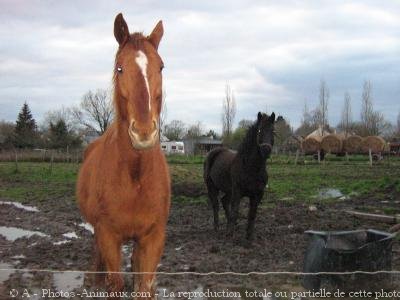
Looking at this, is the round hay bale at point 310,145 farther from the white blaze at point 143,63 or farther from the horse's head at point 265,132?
the white blaze at point 143,63

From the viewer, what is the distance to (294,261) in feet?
21.1

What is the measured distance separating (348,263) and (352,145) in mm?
36428

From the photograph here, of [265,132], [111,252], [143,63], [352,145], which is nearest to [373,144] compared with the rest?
[352,145]

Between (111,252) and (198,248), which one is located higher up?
(111,252)

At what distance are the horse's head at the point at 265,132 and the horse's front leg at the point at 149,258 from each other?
4376 mm

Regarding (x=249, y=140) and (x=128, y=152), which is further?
(x=249, y=140)

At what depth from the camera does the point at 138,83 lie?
9.00 ft

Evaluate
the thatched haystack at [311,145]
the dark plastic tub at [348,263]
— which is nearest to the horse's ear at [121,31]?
the dark plastic tub at [348,263]

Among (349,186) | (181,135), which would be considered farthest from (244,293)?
(181,135)

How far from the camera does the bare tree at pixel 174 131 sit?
6969 centimetres

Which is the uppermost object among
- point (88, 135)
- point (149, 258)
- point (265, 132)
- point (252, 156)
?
point (88, 135)

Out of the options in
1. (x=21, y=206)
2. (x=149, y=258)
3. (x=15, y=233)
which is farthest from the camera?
(x=21, y=206)

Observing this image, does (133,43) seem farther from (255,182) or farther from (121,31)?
(255,182)

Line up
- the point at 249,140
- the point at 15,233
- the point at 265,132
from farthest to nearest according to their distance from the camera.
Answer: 1. the point at 15,233
2. the point at 249,140
3. the point at 265,132
